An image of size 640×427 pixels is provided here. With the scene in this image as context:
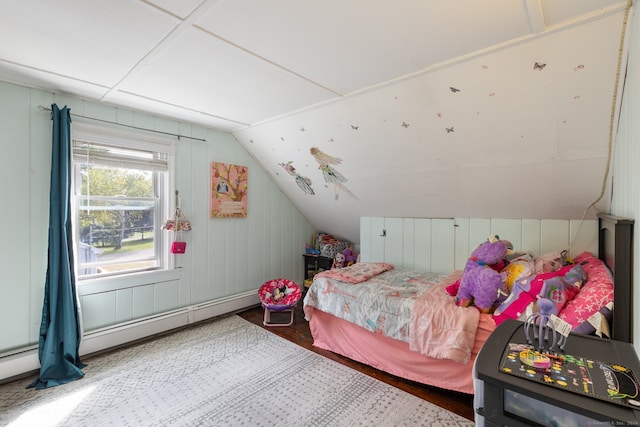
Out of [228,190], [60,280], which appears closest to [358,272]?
[228,190]

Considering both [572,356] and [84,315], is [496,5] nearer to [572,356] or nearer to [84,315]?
[572,356]

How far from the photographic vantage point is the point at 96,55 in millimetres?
1747

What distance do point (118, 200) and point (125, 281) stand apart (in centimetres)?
74

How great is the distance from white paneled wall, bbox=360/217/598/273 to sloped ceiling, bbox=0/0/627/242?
0.12 m

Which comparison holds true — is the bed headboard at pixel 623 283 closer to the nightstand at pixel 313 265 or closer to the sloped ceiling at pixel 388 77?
the sloped ceiling at pixel 388 77

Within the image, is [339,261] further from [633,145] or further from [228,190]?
[633,145]

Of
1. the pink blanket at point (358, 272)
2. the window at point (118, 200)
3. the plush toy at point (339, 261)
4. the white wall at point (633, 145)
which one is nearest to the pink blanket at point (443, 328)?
the pink blanket at point (358, 272)

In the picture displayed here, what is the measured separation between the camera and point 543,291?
64.9 inches

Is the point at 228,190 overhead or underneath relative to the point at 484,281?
overhead

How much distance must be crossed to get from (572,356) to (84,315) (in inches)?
125

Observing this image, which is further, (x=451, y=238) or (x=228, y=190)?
(x=228, y=190)

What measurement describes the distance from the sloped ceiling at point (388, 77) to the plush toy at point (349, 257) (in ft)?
4.46

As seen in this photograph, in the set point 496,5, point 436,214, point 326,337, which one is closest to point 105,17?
point 496,5

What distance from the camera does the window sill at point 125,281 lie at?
2514 millimetres
